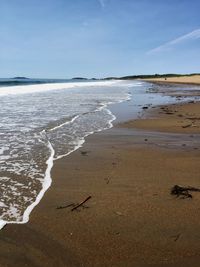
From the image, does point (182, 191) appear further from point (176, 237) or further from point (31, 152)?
point (31, 152)

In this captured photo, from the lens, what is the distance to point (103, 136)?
9.67 meters

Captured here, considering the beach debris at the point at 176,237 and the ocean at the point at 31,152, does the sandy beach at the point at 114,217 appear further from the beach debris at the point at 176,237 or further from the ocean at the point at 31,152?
the ocean at the point at 31,152

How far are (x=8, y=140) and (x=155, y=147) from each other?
3.55 metres

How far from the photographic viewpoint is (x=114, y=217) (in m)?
4.22

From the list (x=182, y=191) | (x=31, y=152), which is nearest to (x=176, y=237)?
(x=182, y=191)

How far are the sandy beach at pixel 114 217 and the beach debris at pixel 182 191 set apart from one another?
0.10 metres

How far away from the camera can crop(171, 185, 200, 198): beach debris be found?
4844 mm

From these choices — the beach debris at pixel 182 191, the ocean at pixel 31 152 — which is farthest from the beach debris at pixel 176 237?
the ocean at pixel 31 152

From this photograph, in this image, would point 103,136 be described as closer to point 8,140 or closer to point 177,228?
point 8,140

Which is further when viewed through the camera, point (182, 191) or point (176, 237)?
point (182, 191)

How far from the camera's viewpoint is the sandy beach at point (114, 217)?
335 centimetres

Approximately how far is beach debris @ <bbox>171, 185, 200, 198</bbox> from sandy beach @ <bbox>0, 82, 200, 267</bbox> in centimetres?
10

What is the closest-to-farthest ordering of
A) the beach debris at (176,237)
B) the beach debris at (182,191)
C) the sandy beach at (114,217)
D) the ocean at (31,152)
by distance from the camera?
1. the sandy beach at (114,217)
2. the beach debris at (176,237)
3. the ocean at (31,152)
4. the beach debris at (182,191)

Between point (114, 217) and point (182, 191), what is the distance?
123cm
